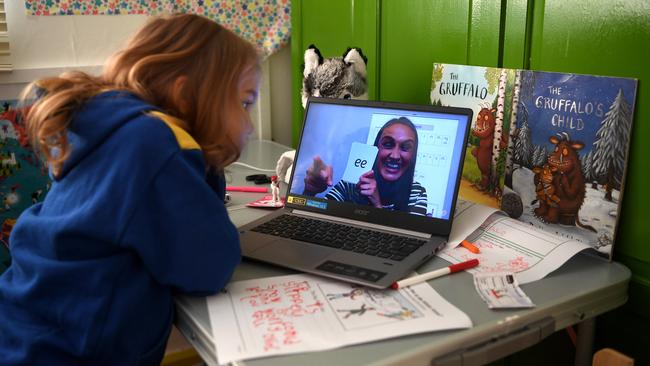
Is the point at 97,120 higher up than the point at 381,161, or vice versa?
the point at 97,120

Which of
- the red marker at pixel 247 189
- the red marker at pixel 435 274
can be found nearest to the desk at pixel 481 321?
the red marker at pixel 435 274

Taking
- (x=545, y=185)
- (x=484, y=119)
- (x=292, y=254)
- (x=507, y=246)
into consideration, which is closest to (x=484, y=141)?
(x=484, y=119)

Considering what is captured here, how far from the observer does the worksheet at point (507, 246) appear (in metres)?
0.93

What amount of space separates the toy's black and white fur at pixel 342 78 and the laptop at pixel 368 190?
6.8 inches

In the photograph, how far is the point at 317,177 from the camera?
1173 mm

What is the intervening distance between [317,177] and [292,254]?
0.80 ft

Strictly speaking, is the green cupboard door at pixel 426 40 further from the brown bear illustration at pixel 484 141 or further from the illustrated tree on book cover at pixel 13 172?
the illustrated tree on book cover at pixel 13 172

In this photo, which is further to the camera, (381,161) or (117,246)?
(381,161)

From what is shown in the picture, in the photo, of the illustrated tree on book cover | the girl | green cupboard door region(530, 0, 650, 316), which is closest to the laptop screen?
green cupboard door region(530, 0, 650, 316)

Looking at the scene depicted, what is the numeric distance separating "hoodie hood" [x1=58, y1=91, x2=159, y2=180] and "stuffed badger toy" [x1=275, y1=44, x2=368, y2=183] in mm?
571

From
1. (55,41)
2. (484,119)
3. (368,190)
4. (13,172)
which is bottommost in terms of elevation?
(13,172)

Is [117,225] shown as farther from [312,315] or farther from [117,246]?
[312,315]

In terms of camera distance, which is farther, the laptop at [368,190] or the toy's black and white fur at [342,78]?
the toy's black and white fur at [342,78]

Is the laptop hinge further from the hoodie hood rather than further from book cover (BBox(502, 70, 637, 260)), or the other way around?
the hoodie hood
